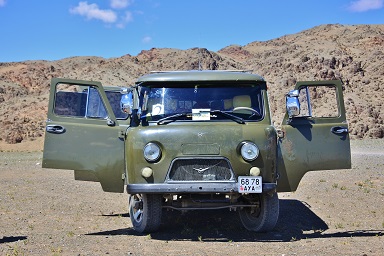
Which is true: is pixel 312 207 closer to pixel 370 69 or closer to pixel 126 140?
pixel 126 140

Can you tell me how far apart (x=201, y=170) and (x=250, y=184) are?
674mm

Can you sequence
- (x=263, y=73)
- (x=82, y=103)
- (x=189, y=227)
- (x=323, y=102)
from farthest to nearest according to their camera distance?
(x=263, y=73)
(x=323, y=102)
(x=82, y=103)
(x=189, y=227)

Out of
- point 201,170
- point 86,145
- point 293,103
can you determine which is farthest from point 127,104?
point 293,103

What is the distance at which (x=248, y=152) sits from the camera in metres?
7.97

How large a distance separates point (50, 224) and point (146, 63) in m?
75.7

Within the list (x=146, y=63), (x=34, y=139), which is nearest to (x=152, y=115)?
(x=34, y=139)

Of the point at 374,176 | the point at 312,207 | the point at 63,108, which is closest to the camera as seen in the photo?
the point at 63,108

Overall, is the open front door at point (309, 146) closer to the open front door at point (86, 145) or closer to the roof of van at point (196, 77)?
the roof of van at point (196, 77)

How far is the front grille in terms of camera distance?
26.1 feet

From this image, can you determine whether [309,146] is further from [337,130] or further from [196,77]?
[196,77]

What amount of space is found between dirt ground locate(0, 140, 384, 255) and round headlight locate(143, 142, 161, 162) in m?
1.15

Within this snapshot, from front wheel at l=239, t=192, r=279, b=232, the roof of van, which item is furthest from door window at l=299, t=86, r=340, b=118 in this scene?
the roof of van

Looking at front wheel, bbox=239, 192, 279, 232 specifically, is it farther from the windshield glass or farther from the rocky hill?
the rocky hill

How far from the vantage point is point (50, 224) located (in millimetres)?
9969
